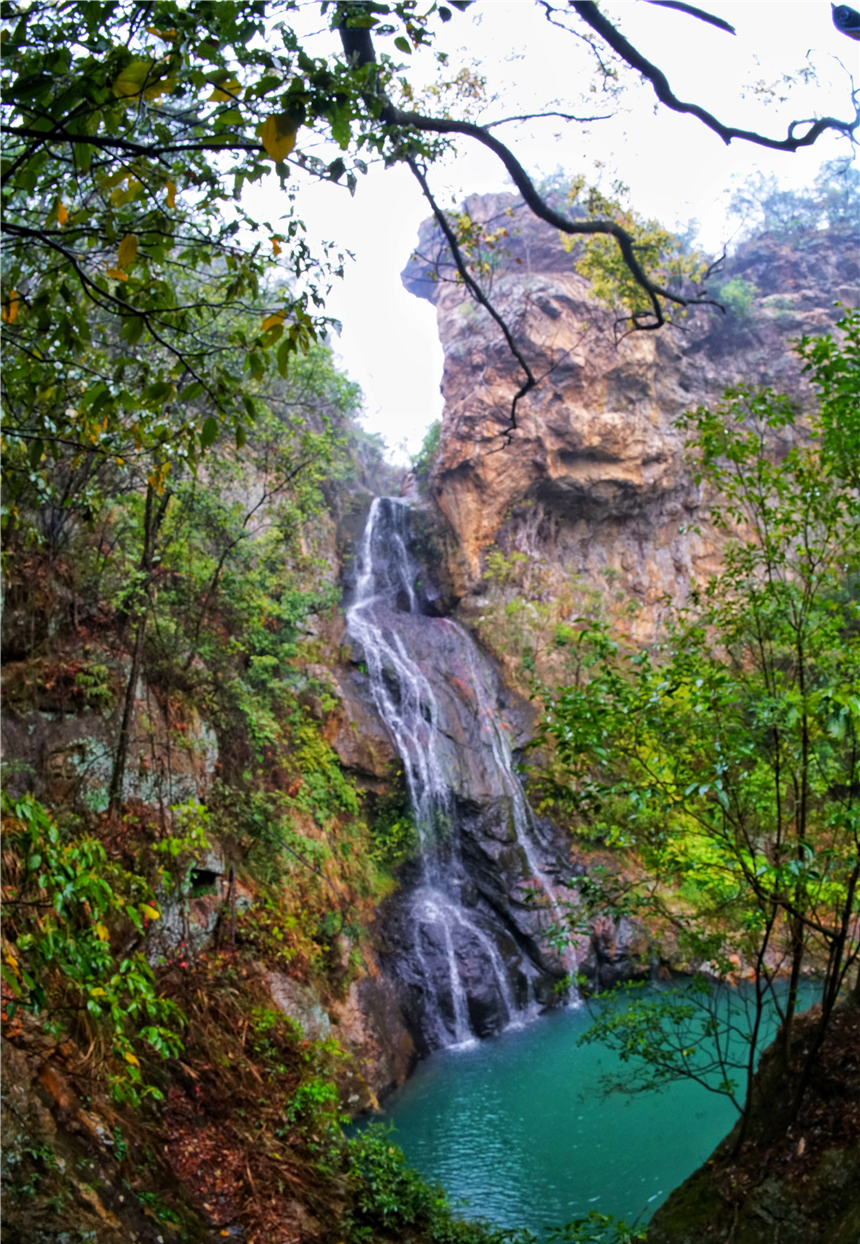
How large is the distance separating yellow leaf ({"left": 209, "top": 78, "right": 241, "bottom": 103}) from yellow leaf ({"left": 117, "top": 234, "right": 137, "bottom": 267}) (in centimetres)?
44

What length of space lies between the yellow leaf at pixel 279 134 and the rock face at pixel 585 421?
17.2 metres

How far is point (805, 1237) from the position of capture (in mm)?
3848

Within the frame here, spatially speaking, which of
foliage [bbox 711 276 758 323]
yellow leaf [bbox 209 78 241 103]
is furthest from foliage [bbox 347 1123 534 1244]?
foliage [bbox 711 276 758 323]

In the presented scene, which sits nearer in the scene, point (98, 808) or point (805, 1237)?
point (805, 1237)

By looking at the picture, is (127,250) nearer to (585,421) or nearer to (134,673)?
(134,673)

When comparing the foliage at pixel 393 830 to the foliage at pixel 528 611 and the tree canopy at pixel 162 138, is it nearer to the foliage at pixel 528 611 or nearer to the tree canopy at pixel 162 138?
the foliage at pixel 528 611

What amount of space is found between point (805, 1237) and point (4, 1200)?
11.6 ft

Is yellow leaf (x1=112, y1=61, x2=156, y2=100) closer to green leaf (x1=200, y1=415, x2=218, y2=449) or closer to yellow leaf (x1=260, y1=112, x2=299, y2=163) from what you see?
yellow leaf (x1=260, y1=112, x2=299, y2=163)

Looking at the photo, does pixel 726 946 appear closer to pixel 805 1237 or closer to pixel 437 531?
pixel 805 1237

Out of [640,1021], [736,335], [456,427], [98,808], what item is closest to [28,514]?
[98,808]

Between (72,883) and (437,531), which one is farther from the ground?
(437,531)

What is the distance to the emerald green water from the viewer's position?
6840 mm

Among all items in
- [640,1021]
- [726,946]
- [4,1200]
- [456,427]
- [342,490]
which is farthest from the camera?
[342,490]

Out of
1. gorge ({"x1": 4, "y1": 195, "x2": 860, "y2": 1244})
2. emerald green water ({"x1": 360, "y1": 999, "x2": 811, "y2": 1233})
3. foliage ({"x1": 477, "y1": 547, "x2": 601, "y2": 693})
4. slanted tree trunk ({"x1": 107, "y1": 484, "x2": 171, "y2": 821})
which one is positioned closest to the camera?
gorge ({"x1": 4, "y1": 195, "x2": 860, "y2": 1244})
